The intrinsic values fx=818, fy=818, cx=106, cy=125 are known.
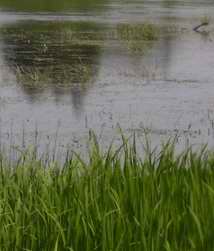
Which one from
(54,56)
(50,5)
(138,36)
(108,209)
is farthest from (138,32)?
(108,209)

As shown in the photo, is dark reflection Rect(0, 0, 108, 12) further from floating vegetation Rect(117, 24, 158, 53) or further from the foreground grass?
the foreground grass

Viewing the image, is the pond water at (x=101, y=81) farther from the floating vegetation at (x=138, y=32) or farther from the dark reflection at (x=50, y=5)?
the dark reflection at (x=50, y=5)

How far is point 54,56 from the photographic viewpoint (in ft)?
54.2

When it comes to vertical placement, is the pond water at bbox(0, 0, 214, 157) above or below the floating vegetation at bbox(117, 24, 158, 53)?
below

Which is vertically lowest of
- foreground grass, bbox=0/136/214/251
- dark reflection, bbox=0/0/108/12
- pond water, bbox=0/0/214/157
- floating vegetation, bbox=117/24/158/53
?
foreground grass, bbox=0/136/214/251

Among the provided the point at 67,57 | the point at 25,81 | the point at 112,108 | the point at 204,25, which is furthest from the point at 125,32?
the point at 112,108

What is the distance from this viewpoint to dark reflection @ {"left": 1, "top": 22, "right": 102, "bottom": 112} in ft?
42.4

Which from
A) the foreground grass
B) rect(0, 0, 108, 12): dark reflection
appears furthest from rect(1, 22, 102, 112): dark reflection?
rect(0, 0, 108, 12): dark reflection

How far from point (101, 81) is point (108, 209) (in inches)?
378

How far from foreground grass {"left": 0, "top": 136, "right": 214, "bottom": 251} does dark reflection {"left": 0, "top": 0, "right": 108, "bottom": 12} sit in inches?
1036

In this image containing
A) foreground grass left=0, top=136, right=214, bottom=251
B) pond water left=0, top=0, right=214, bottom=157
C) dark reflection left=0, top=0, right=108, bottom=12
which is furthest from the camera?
dark reflection left=0, top=0, right=108, bottom=12

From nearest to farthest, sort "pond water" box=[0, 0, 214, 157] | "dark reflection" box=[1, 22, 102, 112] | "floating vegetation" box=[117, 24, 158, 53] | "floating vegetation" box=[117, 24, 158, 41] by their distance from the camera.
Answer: "pond water" box=[0, 0, 214, 157], "dark reflection" box=[1, 22, 102, 112], "floating vegetation" box=[117, 24, 158, 53], "floating vegetation" box=[117, 24, 158, 41]

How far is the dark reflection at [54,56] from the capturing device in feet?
42.4

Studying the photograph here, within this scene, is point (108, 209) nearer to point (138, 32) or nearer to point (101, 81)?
point (101, 81)
